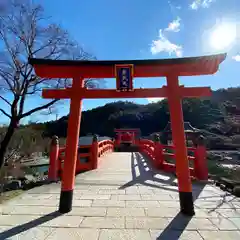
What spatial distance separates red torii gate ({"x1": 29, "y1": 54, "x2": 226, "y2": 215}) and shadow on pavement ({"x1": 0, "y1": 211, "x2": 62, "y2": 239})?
0.70ft

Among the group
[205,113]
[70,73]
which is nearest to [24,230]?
[70,73]

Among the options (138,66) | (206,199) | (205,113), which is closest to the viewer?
(138,66)

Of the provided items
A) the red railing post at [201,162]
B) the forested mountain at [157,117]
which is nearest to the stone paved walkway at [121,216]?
the red railing post at [201,162]

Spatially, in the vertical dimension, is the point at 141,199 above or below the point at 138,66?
below

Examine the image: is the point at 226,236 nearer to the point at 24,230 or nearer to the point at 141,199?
the point at 141,199

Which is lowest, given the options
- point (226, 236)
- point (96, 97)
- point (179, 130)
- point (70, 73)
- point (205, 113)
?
point (226, 236)

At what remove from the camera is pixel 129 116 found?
4803cm

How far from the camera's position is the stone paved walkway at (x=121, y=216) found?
2.78m

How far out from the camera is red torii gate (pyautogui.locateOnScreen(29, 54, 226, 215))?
12.1 feet

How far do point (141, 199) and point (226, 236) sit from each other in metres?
1.94

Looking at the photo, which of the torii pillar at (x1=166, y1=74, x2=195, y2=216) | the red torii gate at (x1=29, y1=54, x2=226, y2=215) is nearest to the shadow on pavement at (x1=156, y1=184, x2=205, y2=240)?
the torii pillar at (x1=166, y1=74, x2=195, y2=216)

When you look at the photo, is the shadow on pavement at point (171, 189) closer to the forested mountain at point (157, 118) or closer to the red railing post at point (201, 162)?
the red railing post at point (201, 162)

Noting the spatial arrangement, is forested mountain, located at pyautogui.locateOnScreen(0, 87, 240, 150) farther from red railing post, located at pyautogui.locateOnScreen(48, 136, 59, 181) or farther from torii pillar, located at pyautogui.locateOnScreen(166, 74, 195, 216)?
torii pillar, located at pyautogui.locateOnScreen(166, 74, 195, 216)

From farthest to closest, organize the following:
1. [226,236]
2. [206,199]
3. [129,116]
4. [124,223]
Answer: [129,116] → [206,199] → [124,223] → [226,236]
